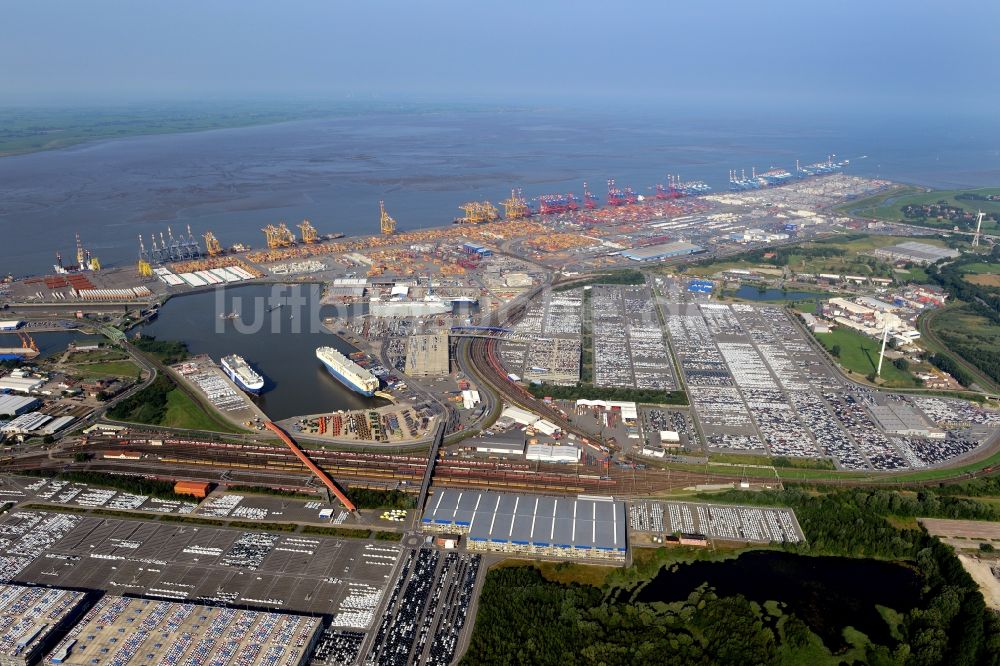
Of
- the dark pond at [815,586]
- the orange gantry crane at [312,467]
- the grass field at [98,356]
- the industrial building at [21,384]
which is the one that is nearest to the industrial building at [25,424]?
the industrial building at [21,384]

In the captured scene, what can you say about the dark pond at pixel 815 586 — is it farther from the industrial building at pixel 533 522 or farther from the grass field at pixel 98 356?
the grass field at pixel 98 356

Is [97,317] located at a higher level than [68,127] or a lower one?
lower

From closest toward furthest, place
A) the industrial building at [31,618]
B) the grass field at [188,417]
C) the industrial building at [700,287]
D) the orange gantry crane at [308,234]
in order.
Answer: the industrial building at [31,618], the grass field at [188,417], the industrial building at [700,287], the orange gantry crane at [308,234]

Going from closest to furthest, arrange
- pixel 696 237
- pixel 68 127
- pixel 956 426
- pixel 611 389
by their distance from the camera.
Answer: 1. pixel 956 426
2. pixel 611 389
3. pixel 696 237
4. pixel 68 127

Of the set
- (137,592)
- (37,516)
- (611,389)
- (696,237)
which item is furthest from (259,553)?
(696,237)

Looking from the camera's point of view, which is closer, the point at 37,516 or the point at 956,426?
the point at 37,516

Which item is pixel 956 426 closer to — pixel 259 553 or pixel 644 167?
pixel 259 553

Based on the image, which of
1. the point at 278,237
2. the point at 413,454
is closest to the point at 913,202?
the point at 278,237
